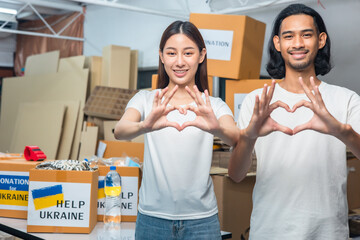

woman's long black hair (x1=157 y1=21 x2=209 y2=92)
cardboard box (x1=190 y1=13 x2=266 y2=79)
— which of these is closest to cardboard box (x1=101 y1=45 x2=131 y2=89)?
cardboard box (x1=190 y1=13 x2=266 y2=79)

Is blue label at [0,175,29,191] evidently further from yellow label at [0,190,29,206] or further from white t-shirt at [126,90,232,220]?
white t-shirt at [126,90,232,220]

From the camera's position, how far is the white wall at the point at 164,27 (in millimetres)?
3445

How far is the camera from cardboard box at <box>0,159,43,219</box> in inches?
77.4

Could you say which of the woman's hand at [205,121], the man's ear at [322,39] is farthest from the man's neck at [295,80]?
the woman's hand at [205,121]

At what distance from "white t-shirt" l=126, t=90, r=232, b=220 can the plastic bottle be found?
512 mm

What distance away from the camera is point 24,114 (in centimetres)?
563

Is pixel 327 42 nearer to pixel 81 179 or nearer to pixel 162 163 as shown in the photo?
pixel 162 163

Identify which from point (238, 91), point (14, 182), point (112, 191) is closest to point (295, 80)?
point (112, 191)

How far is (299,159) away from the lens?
1.26 meters

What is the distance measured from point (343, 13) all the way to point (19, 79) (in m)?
4.72

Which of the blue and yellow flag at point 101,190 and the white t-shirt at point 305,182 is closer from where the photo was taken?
the white t-shirt at point 305,182

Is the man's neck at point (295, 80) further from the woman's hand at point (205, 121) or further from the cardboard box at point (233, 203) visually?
the cardboard box at point (233, 203)

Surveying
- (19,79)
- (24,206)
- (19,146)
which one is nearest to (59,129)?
(19,146)

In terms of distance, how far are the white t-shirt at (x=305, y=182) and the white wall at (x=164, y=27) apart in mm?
1601
